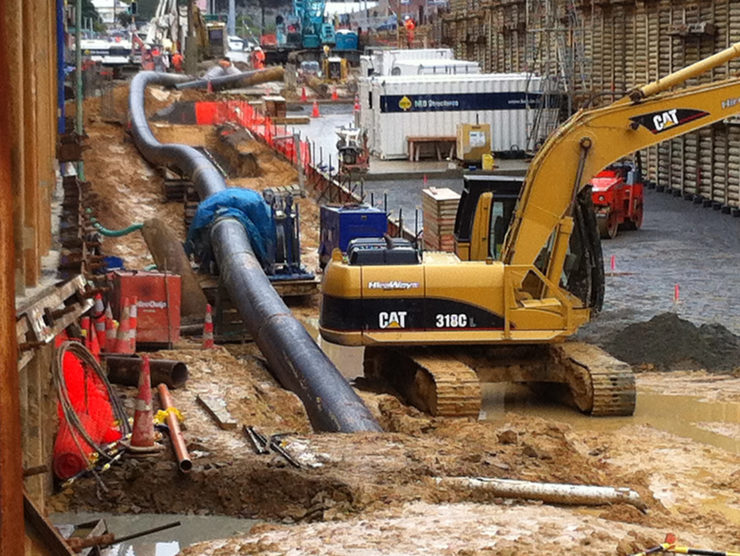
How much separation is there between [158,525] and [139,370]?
3559 mm

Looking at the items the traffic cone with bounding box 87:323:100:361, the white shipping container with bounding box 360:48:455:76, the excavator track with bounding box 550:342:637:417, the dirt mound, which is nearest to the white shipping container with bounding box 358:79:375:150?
the white shipping container with bounding box 360:48:455:76

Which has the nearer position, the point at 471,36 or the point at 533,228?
A: the point at 533,228

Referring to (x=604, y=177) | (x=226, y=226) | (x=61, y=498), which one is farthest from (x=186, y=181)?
(x=61, y=498)

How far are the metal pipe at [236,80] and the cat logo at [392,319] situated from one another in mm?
40767

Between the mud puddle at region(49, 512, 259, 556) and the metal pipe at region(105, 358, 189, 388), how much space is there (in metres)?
3.33

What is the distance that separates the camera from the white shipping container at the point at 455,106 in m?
47.2

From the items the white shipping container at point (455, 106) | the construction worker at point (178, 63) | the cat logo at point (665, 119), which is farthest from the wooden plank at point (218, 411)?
the construction worker at point (178, 63)

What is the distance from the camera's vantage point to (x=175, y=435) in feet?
42.9

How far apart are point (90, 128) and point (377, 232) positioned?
21.0 m

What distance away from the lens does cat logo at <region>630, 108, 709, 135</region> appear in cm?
1744

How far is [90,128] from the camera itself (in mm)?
44469

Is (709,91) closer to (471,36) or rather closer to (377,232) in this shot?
(377,232)

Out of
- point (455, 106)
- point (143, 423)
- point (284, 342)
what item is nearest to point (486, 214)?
point (284, 342)

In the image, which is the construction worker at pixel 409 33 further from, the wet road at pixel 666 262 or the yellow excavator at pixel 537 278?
the yellow excavator at pixel 537 278
